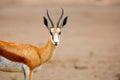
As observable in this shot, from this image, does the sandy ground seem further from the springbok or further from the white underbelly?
the white underbelly

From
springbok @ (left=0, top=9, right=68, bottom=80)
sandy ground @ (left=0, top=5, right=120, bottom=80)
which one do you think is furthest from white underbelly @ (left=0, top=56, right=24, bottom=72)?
sandy ground @ (left=0, top=5, right=120, bottom=80)

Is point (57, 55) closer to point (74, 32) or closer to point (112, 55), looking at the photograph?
point (112, 55)

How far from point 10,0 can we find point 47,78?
1200 inches

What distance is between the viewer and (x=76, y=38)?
76.2 ft

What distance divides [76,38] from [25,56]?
527 inches

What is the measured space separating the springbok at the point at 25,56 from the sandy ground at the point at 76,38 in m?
3.12

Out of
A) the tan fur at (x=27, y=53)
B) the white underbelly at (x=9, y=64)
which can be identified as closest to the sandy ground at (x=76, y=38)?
the tan fur at (x=27, y=53)

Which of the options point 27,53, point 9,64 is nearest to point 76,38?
point 27,53

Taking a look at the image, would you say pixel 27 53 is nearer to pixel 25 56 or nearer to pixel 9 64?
pixel 25 56

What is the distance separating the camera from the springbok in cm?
983

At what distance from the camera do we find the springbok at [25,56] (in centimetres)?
983

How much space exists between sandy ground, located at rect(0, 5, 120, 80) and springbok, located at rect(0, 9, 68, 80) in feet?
10.2

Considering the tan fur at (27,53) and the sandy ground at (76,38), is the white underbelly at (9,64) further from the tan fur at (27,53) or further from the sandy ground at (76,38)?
the sandy ground at (76,38)

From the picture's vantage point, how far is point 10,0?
1703 inches
